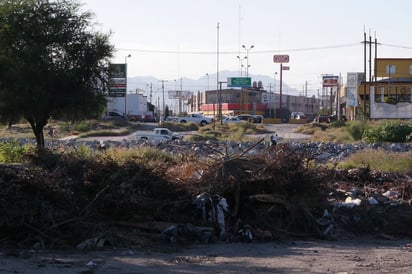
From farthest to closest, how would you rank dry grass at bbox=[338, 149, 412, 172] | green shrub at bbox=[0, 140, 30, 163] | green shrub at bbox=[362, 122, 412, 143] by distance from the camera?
1. green shrub at bbox=[362, 122, 412, 143]
2. dry grass at bbox=[338, 149, 412, 172]
3. green shrub at bbox=[0, 140, 30, 163]

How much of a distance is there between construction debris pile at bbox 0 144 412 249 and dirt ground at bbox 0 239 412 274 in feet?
1.89

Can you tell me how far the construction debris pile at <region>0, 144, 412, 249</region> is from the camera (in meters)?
11.8

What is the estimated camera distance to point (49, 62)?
77.0ft

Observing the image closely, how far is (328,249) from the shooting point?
12086 mm

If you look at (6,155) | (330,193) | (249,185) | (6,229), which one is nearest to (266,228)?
(249,185)

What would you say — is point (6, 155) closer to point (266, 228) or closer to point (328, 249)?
point (266, 228)

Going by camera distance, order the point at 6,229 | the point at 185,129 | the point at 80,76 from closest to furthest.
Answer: the point at 6,229 → the point at 80,76 → the point at 185,129

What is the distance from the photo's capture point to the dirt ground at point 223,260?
392 inches

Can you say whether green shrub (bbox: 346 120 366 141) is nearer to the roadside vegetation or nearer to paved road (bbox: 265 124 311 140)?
the roadside vegetation

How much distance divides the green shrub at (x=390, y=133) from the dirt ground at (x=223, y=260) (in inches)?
1571

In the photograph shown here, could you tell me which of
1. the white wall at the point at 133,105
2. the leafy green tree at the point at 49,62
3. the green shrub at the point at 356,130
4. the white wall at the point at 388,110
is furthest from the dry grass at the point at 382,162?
the white wall at the point at 133,105

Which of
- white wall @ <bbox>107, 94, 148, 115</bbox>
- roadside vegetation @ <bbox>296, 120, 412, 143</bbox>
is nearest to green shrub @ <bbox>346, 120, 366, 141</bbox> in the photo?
roadside vegetation @ <bbox>296, 120, 412, 143</bbox>

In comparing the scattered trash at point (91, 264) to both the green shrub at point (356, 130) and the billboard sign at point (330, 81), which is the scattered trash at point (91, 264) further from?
the billboard sign at point (330, 81)

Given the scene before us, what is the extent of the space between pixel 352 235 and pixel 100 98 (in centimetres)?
1333
